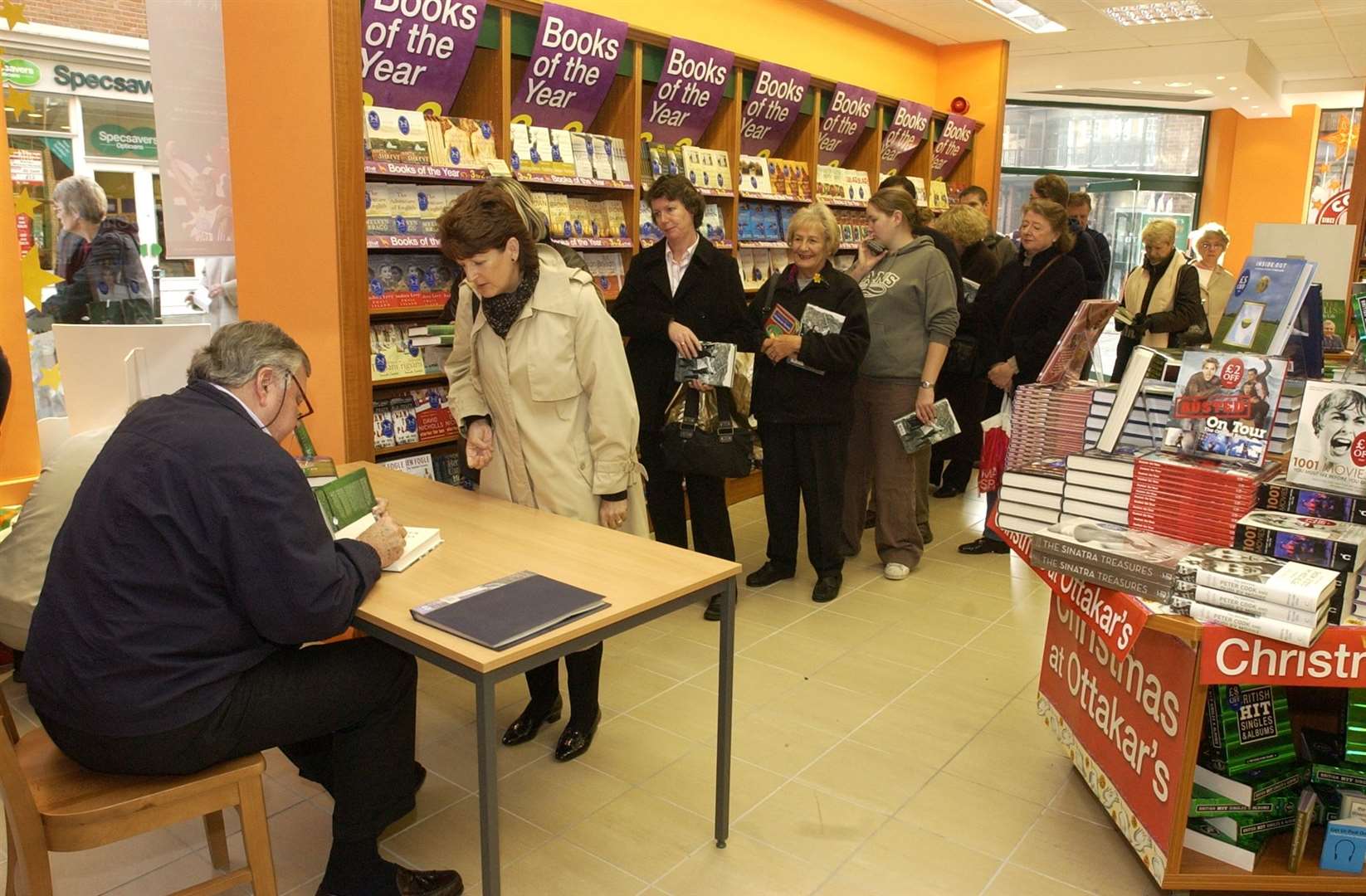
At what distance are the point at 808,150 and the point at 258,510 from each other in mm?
5358

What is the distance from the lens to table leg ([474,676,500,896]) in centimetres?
193

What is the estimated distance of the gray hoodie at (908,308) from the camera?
4.53 meters

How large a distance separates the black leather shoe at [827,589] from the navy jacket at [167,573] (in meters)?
2.89

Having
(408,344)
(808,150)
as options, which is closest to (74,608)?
(408,344)

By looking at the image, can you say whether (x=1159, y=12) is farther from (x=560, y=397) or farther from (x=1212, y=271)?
(x=560, y=397)

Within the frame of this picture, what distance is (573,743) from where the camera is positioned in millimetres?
3109

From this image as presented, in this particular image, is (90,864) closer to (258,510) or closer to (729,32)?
(258,510)

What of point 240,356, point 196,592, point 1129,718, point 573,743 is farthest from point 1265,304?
point 196,592

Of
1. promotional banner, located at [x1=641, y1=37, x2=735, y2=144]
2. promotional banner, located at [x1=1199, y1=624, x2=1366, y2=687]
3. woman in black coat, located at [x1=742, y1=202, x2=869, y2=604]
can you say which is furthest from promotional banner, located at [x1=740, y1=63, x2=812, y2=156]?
promotional banner, located at [x1=1199, y1=624, x2=1366, y2=687]

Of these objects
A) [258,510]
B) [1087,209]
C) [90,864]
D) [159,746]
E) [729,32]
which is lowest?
[90,864]

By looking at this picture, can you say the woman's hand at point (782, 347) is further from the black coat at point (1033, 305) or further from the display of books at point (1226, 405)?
the display of books at point (1226, 405)

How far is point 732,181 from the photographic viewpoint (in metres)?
5.79

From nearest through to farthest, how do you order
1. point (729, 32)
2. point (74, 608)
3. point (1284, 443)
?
1. point (74, 608)
2. point (1284, 443)
3. point (729, 32)

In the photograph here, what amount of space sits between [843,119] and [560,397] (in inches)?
183
